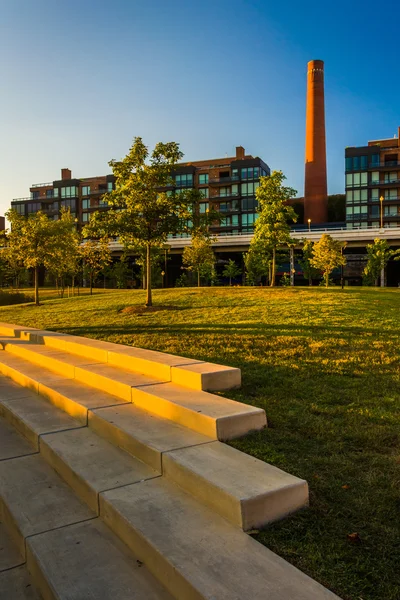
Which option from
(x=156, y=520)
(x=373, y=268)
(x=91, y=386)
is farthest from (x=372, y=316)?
(x=373, y=268)

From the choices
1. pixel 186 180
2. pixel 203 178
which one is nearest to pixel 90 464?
pixel 186 180

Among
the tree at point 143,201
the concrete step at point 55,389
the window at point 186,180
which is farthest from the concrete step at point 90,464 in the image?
the window at point 186,180

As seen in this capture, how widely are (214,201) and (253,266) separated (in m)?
28.3

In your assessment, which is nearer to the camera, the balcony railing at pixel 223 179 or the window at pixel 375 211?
the window at pixel 375 211

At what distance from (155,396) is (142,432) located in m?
0.73

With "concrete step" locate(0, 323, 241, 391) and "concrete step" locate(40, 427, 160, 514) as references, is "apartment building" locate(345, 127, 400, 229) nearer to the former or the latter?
"concrete step" locate(0, 323, 241, 391)

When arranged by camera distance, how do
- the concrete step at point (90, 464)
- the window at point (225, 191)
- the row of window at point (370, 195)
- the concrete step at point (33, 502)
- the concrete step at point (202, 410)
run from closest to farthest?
the concrete step at point (33, 502)
the concrete step at point (90, 464)
the concrete step at point (202, 410)
the row of window at point (370, 195)
the window at point (225, 191)

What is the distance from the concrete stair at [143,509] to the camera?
2373mm

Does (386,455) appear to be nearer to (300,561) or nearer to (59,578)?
(300,561)

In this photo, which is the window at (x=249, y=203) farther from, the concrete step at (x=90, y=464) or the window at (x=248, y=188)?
the concrete step at (x=90, y=464)

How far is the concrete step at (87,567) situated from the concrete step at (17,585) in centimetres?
5

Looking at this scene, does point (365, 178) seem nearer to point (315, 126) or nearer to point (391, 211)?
point (391, 211)

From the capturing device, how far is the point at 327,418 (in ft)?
14.6

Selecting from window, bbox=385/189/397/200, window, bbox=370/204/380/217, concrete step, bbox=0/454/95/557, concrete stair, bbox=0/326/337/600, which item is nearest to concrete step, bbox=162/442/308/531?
concrete stair, bbox=0/326/337/600
